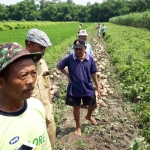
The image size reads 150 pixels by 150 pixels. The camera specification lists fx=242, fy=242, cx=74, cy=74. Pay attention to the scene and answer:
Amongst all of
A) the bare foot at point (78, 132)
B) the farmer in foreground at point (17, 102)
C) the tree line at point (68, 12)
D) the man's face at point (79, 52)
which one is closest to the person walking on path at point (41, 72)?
the farmer in foreground at point (17, 102)

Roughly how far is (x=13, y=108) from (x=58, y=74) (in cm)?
660

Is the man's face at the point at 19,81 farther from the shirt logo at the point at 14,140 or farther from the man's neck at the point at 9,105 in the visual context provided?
the shirt logo at the point at 14,140

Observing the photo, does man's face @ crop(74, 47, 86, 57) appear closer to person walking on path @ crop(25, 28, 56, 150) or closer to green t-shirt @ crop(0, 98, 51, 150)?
person walking on path @ crop(25, 28, 56, 150)

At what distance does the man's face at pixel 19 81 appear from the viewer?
4.78ft

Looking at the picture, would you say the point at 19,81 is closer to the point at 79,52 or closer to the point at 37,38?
the point at 37,38

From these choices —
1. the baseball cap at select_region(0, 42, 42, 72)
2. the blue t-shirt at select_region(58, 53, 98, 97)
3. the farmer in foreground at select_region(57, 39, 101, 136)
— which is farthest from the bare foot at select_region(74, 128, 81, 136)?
the baseball cap at select_region(0, 42, 42, 72)

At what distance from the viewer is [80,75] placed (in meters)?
3.88

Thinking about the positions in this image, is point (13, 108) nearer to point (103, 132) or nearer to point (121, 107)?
point (103, 132)

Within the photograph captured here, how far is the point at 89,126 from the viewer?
4652 millimetres

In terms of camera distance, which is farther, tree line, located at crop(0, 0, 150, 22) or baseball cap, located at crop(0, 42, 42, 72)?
tree line, located at crop(0, 0, 150, 22)

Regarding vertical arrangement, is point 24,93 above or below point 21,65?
below

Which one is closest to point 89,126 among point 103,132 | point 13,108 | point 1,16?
point 103,132

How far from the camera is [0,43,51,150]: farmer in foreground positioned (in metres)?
1.38

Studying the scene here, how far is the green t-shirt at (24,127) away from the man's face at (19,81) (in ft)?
0.37
